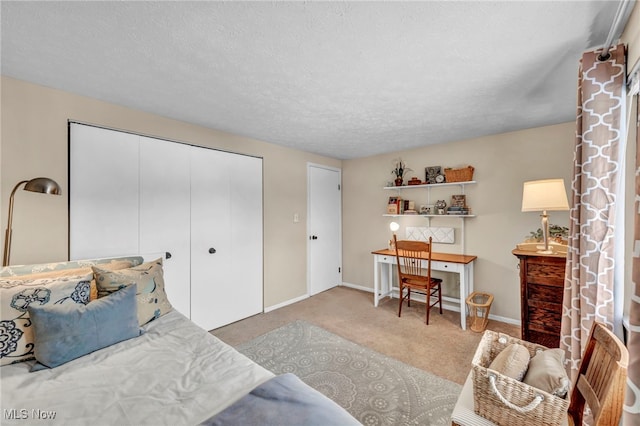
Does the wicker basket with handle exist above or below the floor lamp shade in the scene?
below

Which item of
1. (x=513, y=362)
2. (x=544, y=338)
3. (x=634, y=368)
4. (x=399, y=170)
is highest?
(x=399, y=170)

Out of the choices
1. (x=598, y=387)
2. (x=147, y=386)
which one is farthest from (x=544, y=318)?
(x=147, y=386)

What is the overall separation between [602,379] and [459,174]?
281 centimetres

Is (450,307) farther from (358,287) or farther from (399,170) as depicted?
(399,170)

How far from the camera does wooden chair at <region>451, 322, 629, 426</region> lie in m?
0.86

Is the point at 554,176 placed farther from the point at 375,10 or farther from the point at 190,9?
the point at 190,9

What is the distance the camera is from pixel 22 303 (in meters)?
1.40

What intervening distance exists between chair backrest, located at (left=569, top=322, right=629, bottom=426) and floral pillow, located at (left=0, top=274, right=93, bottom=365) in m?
2.40

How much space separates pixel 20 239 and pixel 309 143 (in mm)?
2837

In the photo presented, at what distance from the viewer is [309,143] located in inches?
142

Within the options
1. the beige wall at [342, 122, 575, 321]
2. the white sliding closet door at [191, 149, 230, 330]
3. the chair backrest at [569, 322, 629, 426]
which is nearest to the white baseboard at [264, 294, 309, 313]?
the white sliding closet door at [191, 149, 230, 330]

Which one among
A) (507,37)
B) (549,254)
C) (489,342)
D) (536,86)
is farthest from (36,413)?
(536,86)

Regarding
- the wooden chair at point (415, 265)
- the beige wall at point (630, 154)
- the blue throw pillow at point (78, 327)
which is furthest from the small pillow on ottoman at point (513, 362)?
the blue throw pillow at point (78, 327)

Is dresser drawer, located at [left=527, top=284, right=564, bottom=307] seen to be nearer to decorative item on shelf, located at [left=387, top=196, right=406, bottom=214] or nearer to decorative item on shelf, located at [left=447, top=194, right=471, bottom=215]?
decorative item on shelf, located at [left=447, top=194, right=471, bottom=215]
